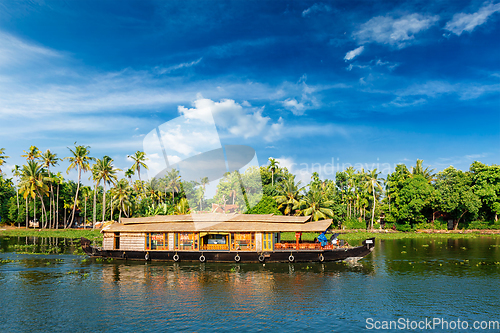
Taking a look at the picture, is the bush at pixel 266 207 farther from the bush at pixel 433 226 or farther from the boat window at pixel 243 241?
the boat window at pixel 243 241

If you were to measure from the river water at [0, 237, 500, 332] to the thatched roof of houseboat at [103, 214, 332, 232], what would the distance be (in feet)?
10.2

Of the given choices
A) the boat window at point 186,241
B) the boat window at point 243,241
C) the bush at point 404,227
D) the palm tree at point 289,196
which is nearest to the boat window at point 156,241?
the boat window at point 186,241

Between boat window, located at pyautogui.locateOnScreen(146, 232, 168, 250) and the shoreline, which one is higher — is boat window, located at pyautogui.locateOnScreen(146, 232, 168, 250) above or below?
above

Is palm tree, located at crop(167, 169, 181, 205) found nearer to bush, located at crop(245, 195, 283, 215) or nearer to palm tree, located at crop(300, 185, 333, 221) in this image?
bush, located at crop(245, 195, 283, 215)

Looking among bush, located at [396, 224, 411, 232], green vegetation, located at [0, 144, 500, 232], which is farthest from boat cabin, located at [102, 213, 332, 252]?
bush, located at [396, 224, 411, 232]

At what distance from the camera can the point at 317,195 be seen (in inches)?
2260

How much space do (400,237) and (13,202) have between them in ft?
266

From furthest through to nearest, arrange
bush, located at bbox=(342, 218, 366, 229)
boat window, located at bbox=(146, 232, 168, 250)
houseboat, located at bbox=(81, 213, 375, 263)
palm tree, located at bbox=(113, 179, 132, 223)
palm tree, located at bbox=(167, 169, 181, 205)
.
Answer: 1. palm tree, located at bbox=(167, 169, 181, 205)
2. bush, located at bbox=(342, 218, 366, 229)
3. palm tree, located at bbox=(113, 179, 132, 223)
4. boat window, located at bbox=(146, 232, 168, 250)
5. houseboat, located at bbox=(81, 213, 375, 263)

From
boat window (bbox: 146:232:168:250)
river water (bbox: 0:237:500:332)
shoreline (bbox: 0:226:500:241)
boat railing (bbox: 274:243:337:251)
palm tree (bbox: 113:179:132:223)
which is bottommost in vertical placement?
shoreline (bbox: 0:226:500:241)

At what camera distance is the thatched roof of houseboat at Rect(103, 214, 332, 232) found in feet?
93.7

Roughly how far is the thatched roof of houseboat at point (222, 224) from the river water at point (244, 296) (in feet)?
10.2

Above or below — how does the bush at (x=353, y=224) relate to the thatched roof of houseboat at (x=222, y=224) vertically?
below

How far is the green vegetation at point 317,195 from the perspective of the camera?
59531mm

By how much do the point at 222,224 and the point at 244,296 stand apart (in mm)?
11420
